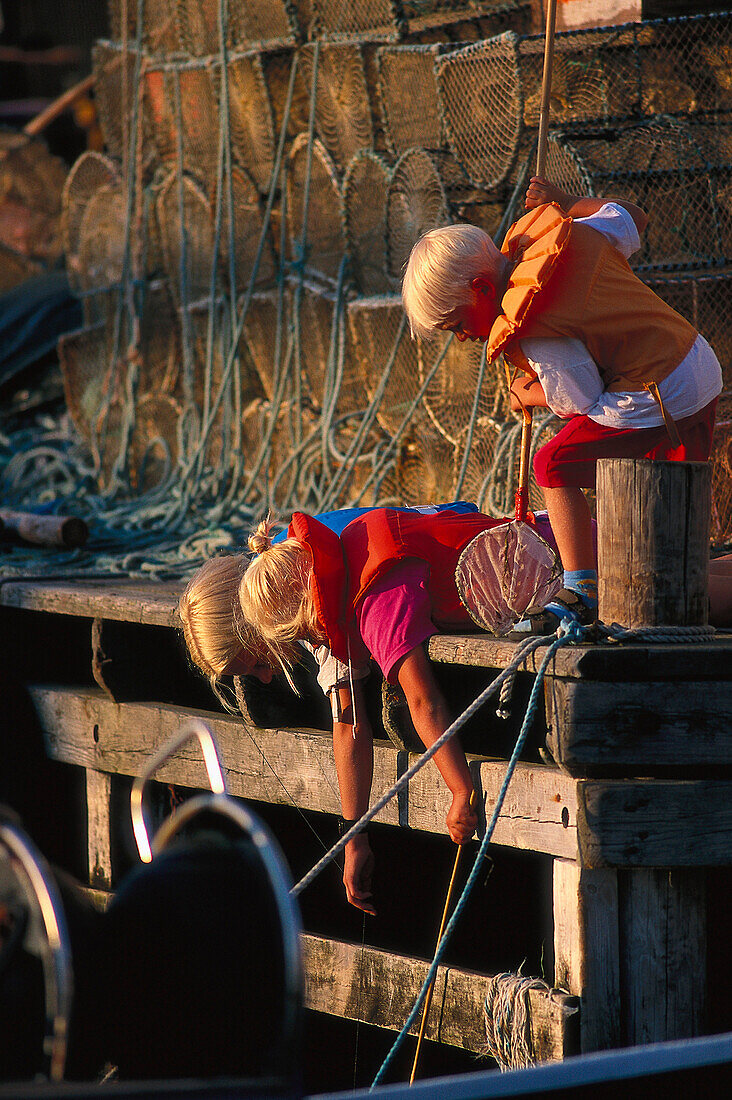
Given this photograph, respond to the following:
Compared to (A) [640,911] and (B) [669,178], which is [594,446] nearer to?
(A) [640,911]

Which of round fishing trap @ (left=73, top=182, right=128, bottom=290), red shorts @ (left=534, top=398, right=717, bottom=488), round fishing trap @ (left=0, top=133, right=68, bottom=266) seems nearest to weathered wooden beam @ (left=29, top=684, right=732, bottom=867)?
red shorts @ (left=534, top=398, right=717, bottom=488)

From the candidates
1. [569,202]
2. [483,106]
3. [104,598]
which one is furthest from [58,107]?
[569,202]

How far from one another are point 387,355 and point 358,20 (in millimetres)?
1426

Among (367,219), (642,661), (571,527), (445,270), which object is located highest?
(367,219)

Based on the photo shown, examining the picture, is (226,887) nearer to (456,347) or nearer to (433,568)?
(433,568)

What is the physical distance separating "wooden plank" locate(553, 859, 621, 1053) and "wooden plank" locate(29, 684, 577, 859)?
96 mm

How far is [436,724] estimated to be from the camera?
127 inches

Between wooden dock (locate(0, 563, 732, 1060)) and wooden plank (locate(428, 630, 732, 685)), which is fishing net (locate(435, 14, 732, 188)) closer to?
wooden dock (locate(0, 563, 732, 1060))

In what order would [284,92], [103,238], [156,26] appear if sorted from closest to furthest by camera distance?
1. [284,92]
2. [156,26]
3. [103,238]

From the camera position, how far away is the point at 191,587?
3.50 meters

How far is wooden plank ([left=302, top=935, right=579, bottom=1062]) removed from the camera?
10.6ft

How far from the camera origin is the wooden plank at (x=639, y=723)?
A: 9.84 ft

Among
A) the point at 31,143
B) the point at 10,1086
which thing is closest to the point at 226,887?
the point at 10,1086

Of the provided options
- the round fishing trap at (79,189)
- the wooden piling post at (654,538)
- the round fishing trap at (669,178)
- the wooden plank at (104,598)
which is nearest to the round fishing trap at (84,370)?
the round fishing trap at (79,189)
